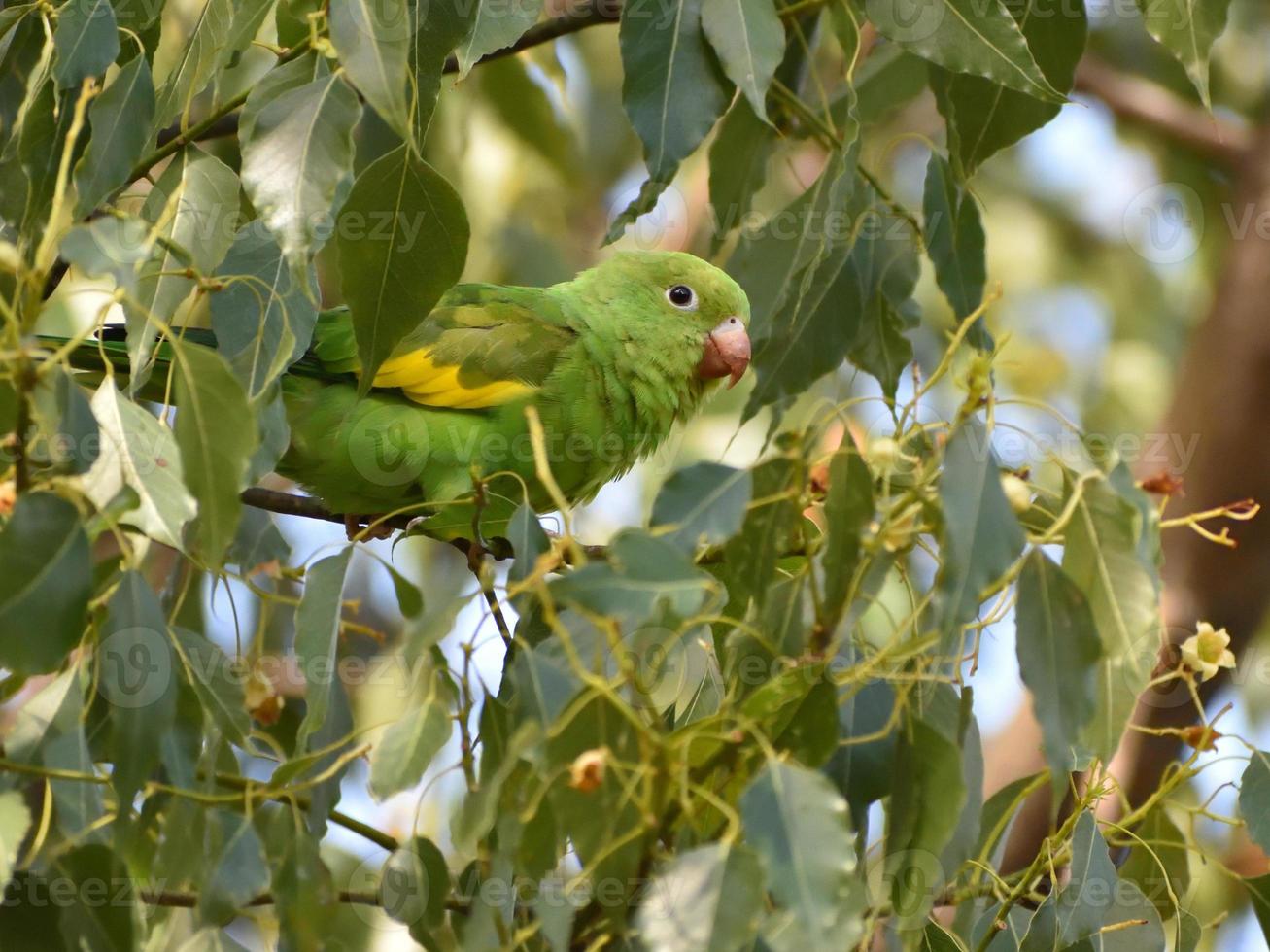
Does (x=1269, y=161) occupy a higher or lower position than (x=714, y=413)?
higher

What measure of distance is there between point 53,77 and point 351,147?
0.49 m

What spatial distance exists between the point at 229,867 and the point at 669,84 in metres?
1.26

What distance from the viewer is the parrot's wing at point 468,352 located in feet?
11.7

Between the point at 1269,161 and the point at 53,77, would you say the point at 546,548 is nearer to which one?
the point at 53,77

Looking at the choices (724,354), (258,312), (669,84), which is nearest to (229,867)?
(258,312)

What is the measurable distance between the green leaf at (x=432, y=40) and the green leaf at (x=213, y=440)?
65 centimetres

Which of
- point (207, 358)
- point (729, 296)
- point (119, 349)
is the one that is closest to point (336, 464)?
point (119, 349)

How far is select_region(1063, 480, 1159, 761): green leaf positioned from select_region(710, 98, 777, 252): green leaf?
55.0 inches

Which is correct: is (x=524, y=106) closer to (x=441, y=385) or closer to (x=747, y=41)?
(x=441, y=385)

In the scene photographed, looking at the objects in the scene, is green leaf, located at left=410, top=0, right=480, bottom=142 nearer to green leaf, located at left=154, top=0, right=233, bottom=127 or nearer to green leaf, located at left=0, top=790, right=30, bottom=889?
green leaf, located at left=154, top=0, right=233, bottom=127

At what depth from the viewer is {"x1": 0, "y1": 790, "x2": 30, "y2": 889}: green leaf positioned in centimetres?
165

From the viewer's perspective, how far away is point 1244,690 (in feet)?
19.5

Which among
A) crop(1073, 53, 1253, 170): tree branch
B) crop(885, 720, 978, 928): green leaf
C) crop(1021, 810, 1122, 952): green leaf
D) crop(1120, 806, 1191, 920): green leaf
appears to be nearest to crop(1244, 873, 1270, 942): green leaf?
crop(1120, 806, 1191, 920): green leaf

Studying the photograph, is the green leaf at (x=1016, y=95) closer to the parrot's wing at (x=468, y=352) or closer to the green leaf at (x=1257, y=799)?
the green leaf at (x=1257, y=799)
